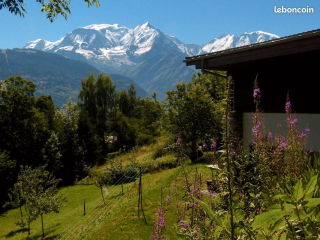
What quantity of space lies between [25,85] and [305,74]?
91.6 feet

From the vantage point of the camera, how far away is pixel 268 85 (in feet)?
21.2

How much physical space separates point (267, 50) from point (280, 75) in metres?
1.09

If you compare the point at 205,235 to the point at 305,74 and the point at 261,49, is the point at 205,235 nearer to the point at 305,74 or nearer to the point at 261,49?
the point at 261,49

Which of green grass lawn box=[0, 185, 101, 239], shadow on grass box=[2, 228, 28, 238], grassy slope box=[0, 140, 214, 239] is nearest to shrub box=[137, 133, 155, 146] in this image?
green grass lawn box=[0, 185, 101, 239]

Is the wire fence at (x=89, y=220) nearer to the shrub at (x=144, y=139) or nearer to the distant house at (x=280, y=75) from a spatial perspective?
the distant house at (x=280, y=75)

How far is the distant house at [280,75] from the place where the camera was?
5.18 metres

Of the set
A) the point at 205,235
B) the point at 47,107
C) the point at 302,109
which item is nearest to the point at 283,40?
the point at 302,109

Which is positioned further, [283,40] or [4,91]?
[4,91]

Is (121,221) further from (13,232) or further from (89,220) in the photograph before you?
(13,232)

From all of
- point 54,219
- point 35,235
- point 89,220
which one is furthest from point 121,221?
point 54,219

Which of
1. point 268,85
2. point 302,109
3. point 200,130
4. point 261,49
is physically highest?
point 261,49

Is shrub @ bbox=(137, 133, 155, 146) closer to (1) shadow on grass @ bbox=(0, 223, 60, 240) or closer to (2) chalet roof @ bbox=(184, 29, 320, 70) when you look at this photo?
(1) shadow on grass @ bbox=(0, 223, 60, 240)

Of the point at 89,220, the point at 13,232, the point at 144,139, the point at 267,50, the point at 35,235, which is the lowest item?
the point at 13,232

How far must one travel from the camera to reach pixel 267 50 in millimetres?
5504
